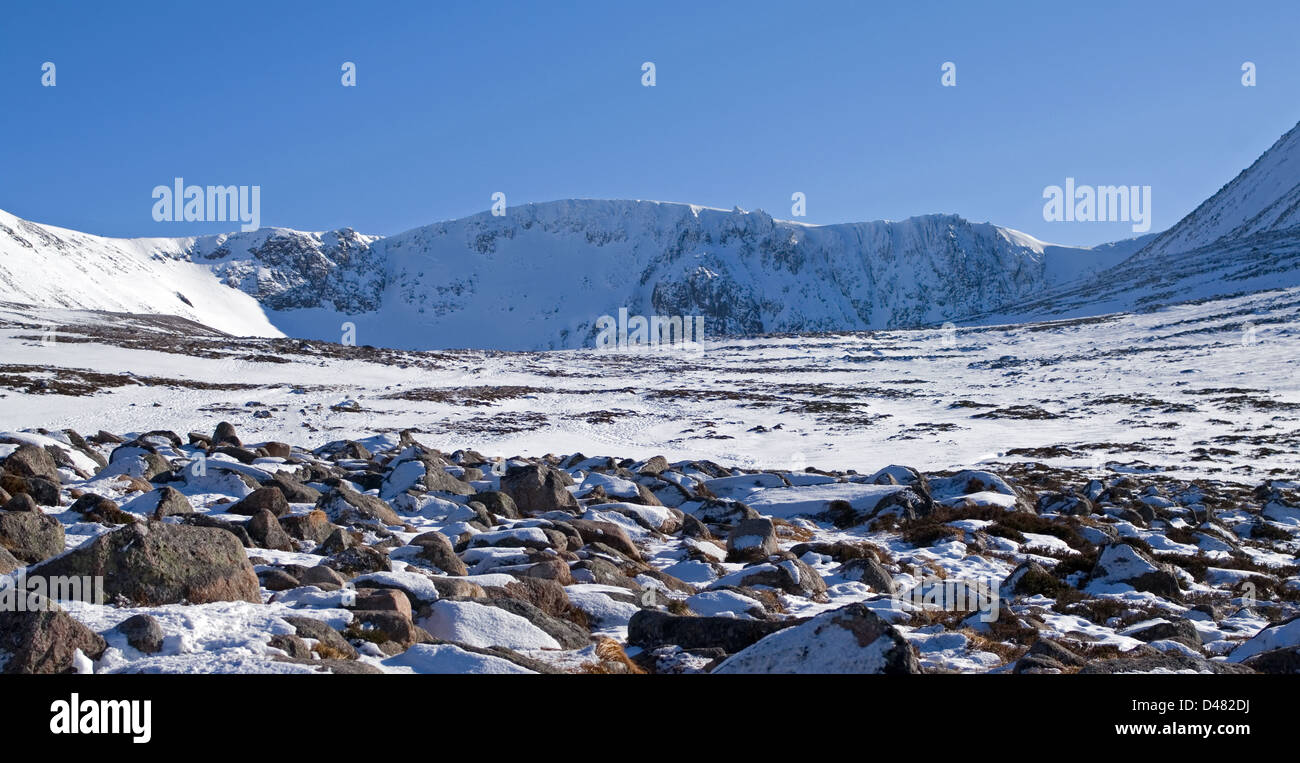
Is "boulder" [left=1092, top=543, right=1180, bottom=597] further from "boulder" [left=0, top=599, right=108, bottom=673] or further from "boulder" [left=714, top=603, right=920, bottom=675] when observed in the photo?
"boulder" [left=0, top=599, right=108, bottom=673]

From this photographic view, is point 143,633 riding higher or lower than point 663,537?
higher

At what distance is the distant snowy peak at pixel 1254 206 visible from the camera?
162 m

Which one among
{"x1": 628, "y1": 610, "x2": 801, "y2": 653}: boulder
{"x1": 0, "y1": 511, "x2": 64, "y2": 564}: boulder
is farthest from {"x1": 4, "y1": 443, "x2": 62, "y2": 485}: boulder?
{"x1": 628, "y1": 610, "x2": 801, "y2": 653}: boulder

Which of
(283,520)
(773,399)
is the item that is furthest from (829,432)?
(283,520)

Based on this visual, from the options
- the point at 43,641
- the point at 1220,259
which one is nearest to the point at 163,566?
the point at 43,641

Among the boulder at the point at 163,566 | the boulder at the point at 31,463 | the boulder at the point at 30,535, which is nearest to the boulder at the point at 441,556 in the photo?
the boulder at the point at 163,566

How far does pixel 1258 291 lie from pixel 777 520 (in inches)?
4685

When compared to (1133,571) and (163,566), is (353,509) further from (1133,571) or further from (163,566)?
(1133,571)

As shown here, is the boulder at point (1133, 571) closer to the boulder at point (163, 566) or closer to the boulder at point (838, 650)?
the boulder at point (838, 650)

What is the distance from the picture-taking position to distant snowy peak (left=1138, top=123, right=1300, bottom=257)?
162 m

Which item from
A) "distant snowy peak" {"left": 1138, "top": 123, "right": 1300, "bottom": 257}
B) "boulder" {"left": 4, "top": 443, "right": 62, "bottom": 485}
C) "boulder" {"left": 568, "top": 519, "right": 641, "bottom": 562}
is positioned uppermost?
"distant snowy peak" {"left": 1138, "top": 123, "right": 1300, "bottom": 257}

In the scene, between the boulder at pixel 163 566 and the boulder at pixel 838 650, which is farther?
the boulder at pixel 163 566

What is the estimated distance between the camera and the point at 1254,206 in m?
177
